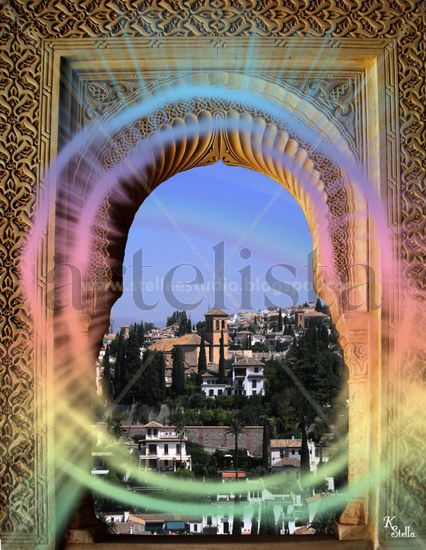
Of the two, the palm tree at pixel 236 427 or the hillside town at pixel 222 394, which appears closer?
the hillside town at pixel 222 394

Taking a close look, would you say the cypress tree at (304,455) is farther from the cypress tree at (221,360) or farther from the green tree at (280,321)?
the cypress tree at (221,360)

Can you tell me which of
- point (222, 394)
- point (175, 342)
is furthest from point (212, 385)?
point (175, 342)

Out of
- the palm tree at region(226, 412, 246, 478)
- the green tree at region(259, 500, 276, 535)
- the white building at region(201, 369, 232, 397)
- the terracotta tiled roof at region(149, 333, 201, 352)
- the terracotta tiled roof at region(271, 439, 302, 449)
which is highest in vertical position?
the terracotta tiled roof at region(149, 333, 201, 352)

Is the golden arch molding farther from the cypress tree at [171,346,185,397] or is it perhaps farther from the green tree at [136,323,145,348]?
the cypress tree at [171,346,185,397]

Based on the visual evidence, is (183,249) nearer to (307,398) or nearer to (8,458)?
(307,398)

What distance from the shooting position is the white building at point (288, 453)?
741cm

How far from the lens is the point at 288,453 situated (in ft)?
26.9

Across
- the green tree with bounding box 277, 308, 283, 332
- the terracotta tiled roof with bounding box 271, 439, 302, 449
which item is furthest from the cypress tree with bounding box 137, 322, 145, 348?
the terracotta tiled roof with bounding box 271, 439, 302, 449

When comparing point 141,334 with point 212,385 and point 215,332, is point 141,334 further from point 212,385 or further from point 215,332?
point 212,385

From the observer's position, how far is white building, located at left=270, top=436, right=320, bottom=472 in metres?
7.41

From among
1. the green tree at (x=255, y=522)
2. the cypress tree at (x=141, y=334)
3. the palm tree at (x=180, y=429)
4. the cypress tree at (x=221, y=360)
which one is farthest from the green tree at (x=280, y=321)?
the green tree at (x=255, y=522)

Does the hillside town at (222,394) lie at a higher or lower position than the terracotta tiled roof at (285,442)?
higher

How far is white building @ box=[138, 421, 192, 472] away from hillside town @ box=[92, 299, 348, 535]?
0.01m

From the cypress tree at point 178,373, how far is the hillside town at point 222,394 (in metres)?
0.02
